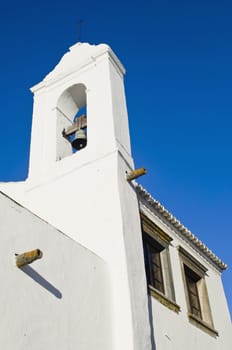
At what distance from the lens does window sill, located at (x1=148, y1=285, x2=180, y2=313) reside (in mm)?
6907

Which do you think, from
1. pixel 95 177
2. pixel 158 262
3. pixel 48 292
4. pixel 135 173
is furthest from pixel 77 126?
pixel 48 292

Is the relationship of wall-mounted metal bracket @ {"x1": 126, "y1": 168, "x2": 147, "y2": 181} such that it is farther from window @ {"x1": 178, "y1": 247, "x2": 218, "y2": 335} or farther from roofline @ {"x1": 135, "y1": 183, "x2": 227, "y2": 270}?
window @ {"x1": 178, "y1": 247, "x2": 218, "y2": 335}

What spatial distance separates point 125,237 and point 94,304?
1201 mm

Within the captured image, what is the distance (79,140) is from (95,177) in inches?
58.7

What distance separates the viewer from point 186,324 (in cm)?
766

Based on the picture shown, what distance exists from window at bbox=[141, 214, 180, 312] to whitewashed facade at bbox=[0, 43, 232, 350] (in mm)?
21

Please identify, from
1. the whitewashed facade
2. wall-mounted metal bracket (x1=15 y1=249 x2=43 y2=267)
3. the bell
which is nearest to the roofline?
the whitewashed facade

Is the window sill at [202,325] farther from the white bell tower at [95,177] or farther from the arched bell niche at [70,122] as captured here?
the arched bell niche at [70,122]

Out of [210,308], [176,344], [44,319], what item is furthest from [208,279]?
[44,319]

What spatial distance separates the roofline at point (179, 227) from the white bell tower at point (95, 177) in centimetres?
53

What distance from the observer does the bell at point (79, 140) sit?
27.8 ft

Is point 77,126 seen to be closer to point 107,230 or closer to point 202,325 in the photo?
point 107,230

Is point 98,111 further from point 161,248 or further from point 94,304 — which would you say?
point 94,304

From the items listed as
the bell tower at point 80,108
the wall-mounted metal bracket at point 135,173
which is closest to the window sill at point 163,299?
the wall-mounted metal bracket at point 135,173
